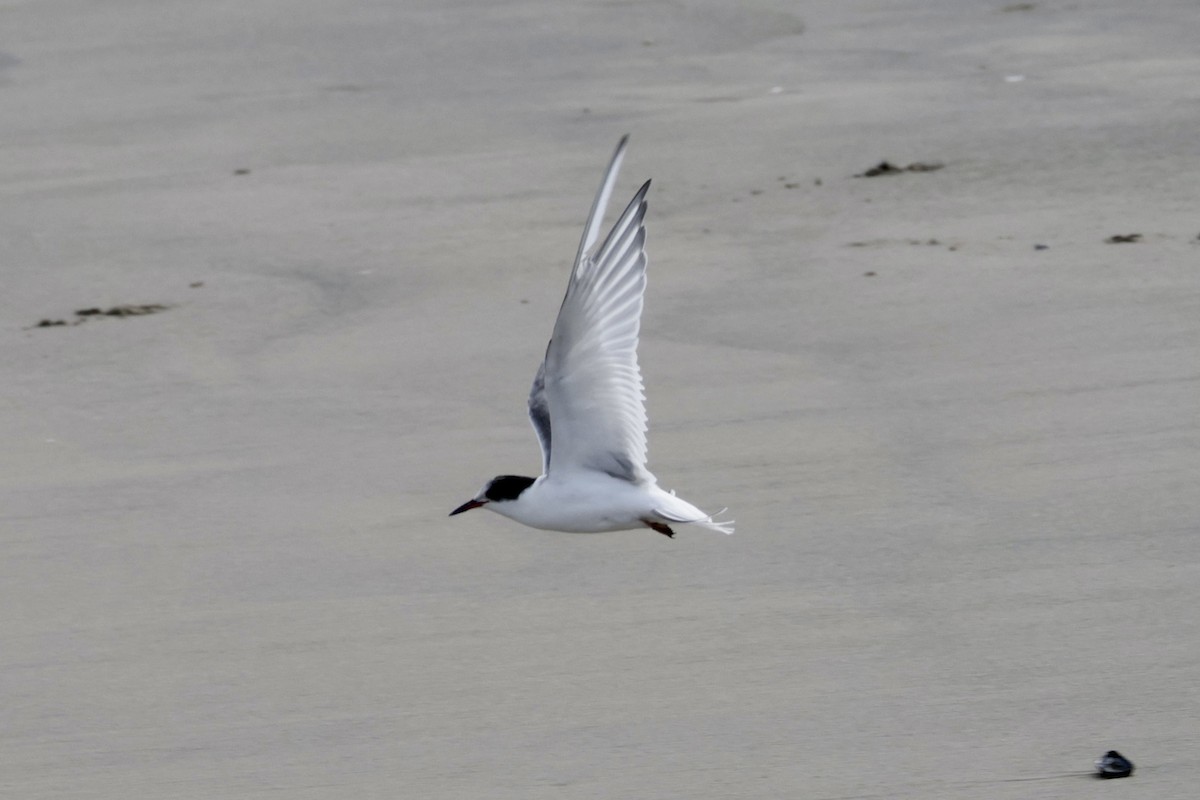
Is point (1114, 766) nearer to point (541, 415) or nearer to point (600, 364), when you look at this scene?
point (600, 364)

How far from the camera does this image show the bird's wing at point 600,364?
14.9 feet

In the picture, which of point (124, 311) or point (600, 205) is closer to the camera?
point (600, 205)

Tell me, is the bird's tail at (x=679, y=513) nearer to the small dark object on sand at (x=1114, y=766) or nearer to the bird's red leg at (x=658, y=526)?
the bird's red leg at (x=658, y=526)

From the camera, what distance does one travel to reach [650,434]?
6.37m

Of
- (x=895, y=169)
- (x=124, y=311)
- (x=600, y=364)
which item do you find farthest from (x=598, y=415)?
(x=895, y=169)

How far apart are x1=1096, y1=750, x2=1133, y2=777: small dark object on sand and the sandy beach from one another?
0.26 ft

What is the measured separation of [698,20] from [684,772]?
32.5ft

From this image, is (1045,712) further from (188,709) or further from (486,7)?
(486,7)

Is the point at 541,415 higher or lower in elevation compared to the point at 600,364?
lower

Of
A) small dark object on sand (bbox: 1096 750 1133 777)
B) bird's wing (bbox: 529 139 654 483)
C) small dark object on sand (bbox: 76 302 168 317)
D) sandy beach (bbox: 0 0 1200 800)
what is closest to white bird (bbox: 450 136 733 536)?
bird's wing (bbox: 529 139 654 483)

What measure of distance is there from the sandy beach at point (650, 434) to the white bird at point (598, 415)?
40 centimetres

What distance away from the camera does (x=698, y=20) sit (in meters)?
13.6

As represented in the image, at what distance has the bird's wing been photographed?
4539 millimetres

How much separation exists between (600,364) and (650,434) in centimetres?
171
